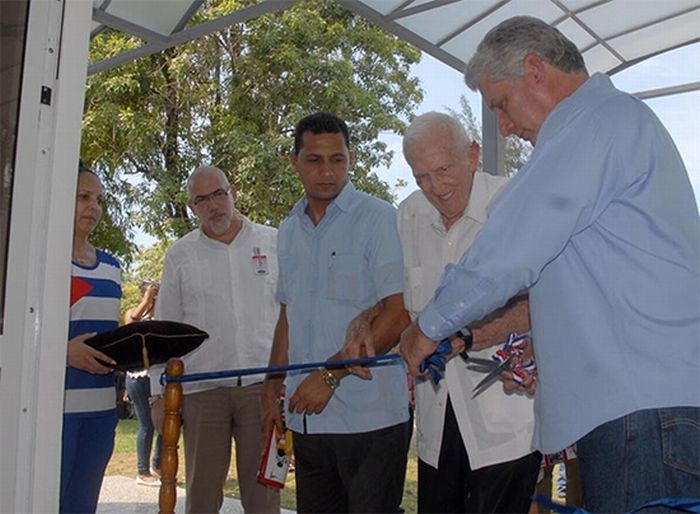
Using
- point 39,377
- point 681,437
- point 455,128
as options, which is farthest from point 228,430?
point 681,437

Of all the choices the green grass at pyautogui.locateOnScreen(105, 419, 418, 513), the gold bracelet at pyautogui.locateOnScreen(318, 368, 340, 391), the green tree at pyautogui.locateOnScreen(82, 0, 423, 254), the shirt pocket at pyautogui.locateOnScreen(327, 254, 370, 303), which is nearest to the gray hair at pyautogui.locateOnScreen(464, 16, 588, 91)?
the shirt pocket at pyautogui.locateOnScreen(327, 254, 370, 303)

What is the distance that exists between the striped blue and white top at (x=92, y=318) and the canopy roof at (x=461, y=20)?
3.67m

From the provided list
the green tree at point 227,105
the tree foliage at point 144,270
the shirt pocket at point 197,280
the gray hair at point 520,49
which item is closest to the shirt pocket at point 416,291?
the gray hair at point 520,49

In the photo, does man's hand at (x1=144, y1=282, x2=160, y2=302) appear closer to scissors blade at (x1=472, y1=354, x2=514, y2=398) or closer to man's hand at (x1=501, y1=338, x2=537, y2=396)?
scissors blade at (x1=472, y1=354, x2=514, y2=398)

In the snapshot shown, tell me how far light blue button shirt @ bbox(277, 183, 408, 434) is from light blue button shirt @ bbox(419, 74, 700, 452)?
1.21 meters

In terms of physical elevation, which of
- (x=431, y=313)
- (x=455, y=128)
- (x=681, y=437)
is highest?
(x=455, y=128)

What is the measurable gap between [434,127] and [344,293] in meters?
0.69

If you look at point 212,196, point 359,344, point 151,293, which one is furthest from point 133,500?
point 359,344

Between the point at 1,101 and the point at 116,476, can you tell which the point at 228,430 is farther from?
the point at 116,476

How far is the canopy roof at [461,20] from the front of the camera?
21.9ft

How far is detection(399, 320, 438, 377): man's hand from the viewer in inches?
77.8

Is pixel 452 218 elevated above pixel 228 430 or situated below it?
above

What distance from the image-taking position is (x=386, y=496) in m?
2.88

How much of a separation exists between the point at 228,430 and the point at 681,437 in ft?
8.53
